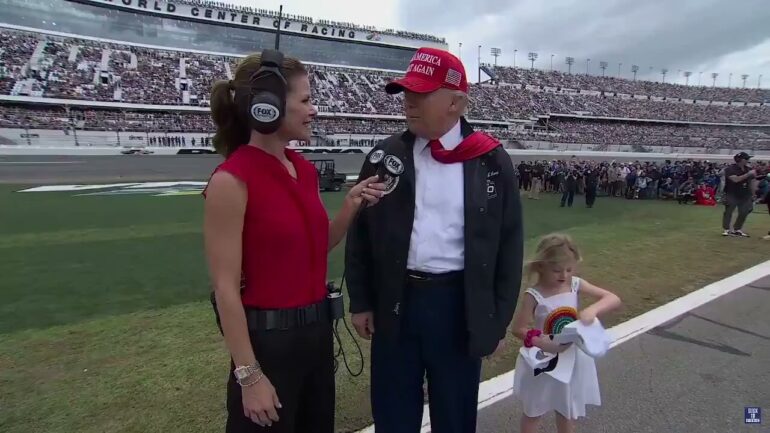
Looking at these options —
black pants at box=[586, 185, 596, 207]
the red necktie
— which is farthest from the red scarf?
black pants at box=[586, 185, 596, 207]

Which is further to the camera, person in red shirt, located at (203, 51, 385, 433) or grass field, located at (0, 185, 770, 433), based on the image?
grass field, located at (0, 185, 770, 433)

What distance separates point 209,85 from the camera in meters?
55.4

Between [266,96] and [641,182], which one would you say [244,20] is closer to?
[641,182]

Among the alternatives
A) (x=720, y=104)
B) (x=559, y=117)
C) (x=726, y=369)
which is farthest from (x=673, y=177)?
(x=720, y=104)

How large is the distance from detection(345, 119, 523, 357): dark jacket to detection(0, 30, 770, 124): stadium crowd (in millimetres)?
49392

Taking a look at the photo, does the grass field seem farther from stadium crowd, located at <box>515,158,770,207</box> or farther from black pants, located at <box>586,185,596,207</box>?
stadium crowd, located at <box>515,158,770,207</box>

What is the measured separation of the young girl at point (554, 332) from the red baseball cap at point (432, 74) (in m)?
1.17

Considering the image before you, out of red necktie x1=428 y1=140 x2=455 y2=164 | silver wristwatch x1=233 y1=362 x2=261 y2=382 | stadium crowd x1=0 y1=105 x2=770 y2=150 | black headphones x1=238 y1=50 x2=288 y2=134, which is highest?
stadium crowd x1=0 y1=105 x2=770 y2=150

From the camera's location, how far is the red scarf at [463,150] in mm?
2084

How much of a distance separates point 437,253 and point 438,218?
0.52 feet

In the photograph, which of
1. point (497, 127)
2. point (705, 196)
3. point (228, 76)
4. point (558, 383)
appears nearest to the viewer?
point (558, 383)

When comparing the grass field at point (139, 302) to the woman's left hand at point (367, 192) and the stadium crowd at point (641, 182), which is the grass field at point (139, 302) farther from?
the stadium crowd at point (641, 182)

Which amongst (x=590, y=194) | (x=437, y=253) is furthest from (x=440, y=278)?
(x=590, y=194)

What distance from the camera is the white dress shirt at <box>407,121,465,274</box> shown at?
6.84 ft
